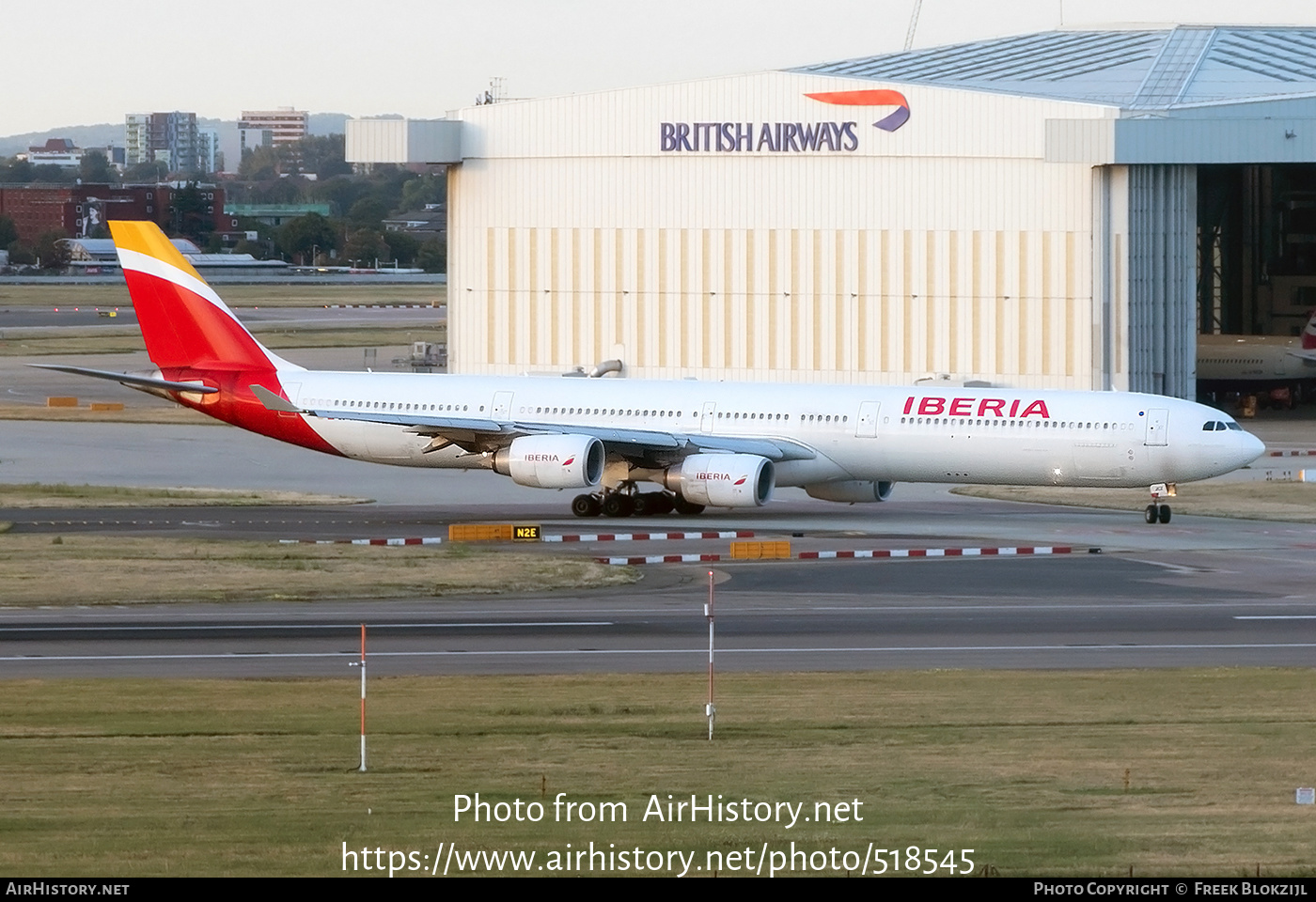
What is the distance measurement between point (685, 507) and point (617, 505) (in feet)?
5.19

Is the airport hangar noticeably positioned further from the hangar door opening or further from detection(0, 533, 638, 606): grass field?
detection(0, 533, 638, 606): grass field

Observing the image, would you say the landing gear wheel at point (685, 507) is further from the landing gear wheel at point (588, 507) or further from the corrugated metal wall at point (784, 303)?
the corrugated metal wall at point (784, 303)

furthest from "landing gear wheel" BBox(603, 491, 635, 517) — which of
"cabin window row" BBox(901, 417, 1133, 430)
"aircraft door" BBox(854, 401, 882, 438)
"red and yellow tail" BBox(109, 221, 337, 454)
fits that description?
"red and yellow tail" BBox(109, 221, 337, 454)

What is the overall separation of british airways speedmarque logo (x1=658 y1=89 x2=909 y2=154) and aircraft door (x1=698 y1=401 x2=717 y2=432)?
2379 centimetres

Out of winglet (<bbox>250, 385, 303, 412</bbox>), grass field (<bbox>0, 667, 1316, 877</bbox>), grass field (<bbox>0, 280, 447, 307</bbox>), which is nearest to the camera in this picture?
grass field (<bbox>0, 667, 1316, 877</bbox>)

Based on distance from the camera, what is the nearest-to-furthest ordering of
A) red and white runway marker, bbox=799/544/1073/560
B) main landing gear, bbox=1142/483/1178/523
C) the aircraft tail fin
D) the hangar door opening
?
red and white runway marker, bbox=799/544/1073/560, main landing gear, bbox=1142/483/1178/523, the aircraft tail fin, the hangar door opening

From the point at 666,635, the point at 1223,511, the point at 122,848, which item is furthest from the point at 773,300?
the point at 122,848

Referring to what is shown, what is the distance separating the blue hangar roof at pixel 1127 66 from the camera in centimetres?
6744

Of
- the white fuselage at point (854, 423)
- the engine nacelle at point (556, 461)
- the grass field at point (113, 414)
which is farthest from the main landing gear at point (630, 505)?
the grass field at point (113, 414)

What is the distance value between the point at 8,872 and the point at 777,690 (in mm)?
11336

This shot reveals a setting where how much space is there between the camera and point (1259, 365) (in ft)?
264

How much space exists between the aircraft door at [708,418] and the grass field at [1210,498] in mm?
6973

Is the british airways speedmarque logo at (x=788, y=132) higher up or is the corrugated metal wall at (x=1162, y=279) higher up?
the british airways speedmarque logo at (x=788, y=132)

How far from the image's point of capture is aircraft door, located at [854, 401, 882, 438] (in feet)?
146
